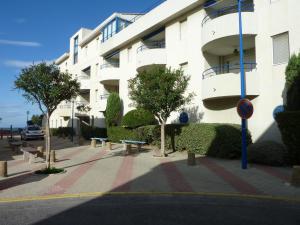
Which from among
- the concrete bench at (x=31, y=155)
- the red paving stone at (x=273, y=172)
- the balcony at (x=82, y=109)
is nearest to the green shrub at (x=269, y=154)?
the red paving stone at (x=273, y=172)

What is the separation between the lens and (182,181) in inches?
379

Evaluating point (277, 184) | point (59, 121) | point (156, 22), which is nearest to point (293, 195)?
point (277, 184)

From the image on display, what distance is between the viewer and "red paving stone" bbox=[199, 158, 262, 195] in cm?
838

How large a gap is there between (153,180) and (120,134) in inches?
637

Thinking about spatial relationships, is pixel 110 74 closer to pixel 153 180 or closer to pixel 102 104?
pixel 102 104

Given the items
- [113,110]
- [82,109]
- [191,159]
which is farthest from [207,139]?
[82,109]

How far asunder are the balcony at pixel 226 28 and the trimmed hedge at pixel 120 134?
8696mm

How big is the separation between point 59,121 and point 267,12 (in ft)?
136

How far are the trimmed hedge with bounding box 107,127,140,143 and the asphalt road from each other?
50.7 feet

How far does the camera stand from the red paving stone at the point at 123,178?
28.7ft

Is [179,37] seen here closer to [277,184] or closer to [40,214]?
[277,184]

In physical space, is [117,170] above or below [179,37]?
below

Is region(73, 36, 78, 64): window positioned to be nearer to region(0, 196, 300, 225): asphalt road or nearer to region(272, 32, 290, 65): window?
region(272, 32, 290, 65): window

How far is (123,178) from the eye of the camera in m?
10.3
